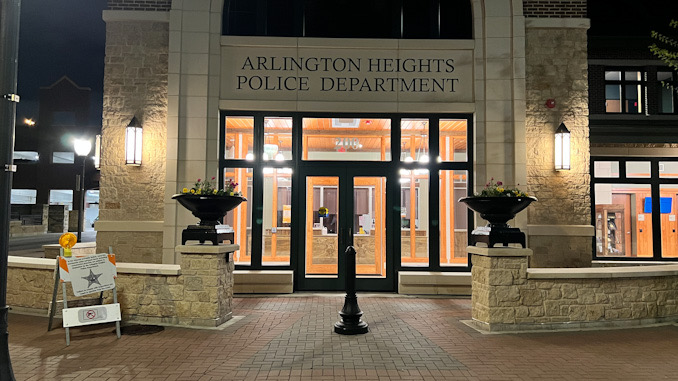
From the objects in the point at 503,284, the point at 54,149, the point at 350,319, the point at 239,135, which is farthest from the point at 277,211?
the point at 54,149

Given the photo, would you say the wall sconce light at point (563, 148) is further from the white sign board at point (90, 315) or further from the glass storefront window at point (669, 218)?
the white sign board at point (90, 315)

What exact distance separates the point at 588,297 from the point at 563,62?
18.9 feet

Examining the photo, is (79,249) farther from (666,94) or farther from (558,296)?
(666,94)

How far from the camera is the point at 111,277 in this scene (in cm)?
688

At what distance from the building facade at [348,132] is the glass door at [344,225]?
0.10ft

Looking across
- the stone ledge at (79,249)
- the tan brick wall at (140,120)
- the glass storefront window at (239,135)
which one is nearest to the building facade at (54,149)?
the stone ledge at (79,249)

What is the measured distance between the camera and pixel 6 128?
4.06 metres

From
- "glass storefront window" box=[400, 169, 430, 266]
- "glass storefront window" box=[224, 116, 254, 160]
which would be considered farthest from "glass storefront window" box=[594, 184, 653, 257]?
"glass storefront window" box=[224, 116, 254, 160]

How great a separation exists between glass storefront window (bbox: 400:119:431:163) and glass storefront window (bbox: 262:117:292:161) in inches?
102

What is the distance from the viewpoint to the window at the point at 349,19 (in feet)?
35.2

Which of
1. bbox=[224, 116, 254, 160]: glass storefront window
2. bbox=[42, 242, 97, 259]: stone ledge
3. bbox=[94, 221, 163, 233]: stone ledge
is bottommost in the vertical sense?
bbox=[42, 242, 97, 259]: stone ledge

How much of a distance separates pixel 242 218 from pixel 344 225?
234cm

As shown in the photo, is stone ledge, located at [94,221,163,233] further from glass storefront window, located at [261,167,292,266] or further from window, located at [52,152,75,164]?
window, located at [52,152,75,164]

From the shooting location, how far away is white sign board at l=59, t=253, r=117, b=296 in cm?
667
